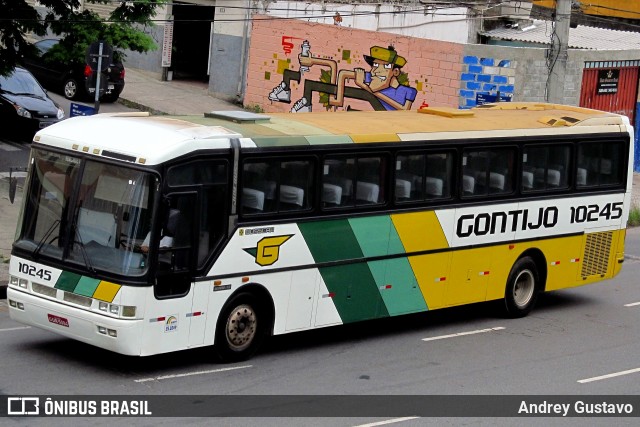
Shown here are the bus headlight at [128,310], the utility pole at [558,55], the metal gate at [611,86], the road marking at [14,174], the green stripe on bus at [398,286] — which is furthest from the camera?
the metal gate at [611,86]

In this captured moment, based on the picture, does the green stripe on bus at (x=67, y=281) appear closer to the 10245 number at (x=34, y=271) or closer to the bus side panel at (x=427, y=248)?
the 10245 number at (x=34, y=271)

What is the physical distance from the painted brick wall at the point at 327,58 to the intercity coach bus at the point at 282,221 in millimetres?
14304

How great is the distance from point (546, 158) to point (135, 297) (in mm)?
7491

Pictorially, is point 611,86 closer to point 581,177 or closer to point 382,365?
point 581,177

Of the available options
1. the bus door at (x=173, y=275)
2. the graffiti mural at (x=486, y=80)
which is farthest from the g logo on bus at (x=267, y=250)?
the graffiti mural at (x=486, y=80)

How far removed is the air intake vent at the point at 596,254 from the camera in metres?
17.7

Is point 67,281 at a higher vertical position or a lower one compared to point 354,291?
higher

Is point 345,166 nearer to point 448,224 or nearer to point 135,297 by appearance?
point 448,224

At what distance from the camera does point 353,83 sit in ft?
111

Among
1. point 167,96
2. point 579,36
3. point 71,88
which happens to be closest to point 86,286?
point 71,88

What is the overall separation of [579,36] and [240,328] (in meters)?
24.6

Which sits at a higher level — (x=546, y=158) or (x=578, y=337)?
(x=546, y=158)

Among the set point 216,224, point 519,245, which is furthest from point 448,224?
point 216,224

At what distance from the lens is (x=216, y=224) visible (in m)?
12.5
